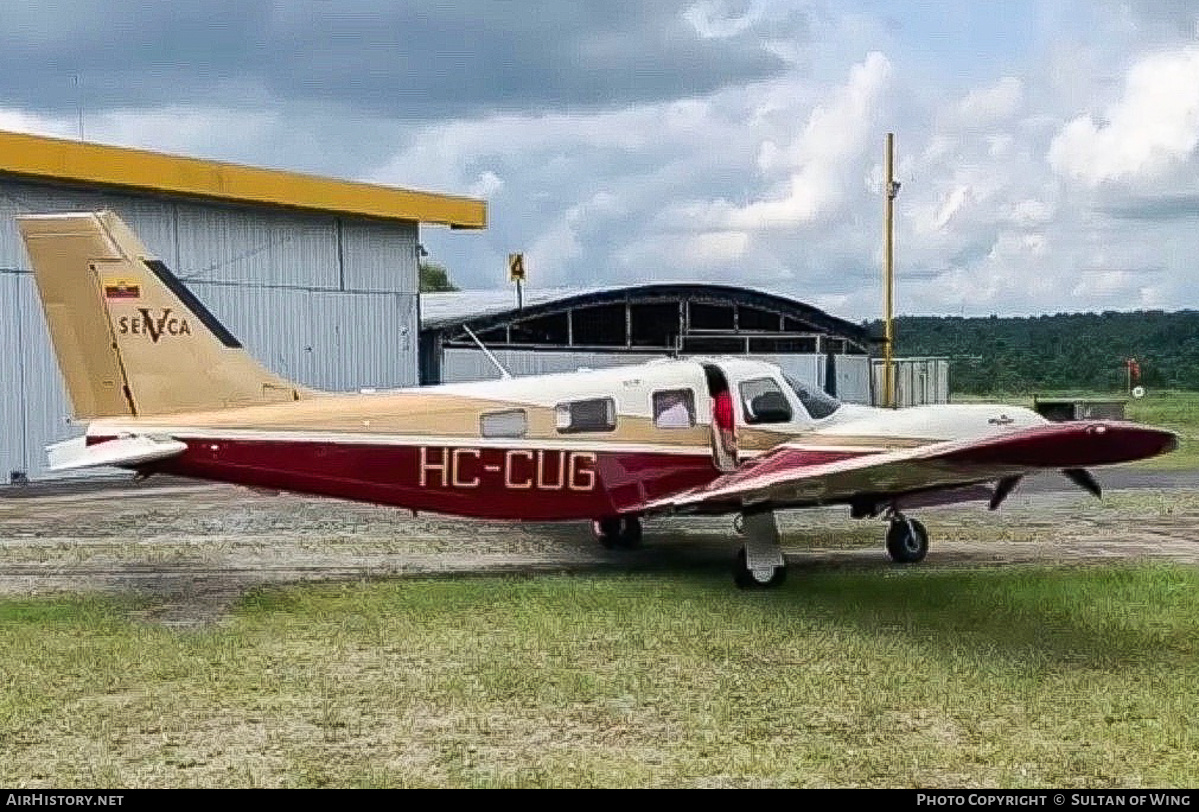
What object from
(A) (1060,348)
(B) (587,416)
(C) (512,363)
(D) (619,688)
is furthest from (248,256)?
(A) (1060,348)

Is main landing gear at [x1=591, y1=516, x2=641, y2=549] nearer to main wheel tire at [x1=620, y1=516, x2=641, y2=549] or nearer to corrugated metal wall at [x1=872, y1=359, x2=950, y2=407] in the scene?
main wheel tire at [x1=620, y1=516, x2=641, y2=549]

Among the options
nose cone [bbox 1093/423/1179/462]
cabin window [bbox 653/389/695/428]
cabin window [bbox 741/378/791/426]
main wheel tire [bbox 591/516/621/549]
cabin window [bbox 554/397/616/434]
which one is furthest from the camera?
main wheel tire [bbox 591/516/621/549]

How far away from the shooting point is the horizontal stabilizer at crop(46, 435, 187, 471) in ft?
39.7

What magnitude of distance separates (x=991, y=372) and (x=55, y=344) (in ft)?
259

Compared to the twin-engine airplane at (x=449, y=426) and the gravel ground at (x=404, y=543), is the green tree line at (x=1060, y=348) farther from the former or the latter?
the twin-engine airplane at (x=449, y=426)

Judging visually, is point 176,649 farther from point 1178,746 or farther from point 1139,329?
point 1139,329

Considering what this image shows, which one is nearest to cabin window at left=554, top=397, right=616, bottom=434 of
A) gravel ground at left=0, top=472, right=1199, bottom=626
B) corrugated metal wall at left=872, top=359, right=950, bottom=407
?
gravel ground at left=0, top=472, right=1199, bottom=626

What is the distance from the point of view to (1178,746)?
7.42 metres

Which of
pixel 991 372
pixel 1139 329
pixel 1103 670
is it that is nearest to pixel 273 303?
pixel 1103 670

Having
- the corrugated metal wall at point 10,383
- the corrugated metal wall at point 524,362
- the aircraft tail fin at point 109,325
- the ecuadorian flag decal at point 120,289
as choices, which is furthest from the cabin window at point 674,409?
the corrugated metal wall at point 524,362

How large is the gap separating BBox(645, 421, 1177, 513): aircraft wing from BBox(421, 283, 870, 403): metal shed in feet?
79.8

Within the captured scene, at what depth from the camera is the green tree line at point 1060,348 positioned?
3260 inches

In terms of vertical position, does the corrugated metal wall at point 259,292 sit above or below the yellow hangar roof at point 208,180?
below

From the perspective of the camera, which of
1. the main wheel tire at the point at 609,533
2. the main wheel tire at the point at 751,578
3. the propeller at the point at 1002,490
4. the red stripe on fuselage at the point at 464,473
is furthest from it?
the main wheel tire at the point at 609,533
